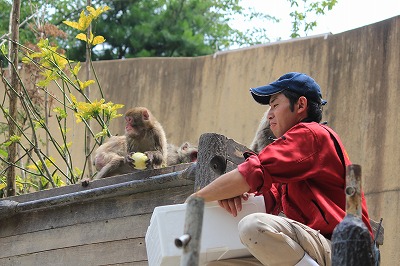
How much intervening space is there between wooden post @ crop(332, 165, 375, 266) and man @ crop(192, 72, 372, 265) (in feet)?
2.67

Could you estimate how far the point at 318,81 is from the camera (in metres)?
11.2

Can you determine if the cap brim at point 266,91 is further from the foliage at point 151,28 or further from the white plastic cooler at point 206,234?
the foliage at point 151,28

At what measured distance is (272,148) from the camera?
4.56 metres

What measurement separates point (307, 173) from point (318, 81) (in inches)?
265

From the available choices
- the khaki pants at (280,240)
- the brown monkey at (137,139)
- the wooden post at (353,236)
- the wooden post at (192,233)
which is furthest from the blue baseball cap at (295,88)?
the brown monkey at (137,139)

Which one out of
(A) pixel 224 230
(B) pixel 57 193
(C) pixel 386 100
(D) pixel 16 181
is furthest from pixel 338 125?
(A) pixel 224 230

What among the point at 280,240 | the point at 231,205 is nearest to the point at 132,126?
the point at 231,205

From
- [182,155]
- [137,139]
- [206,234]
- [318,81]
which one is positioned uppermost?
[318,81]

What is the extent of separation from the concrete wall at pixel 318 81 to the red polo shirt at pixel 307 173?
16.9ft

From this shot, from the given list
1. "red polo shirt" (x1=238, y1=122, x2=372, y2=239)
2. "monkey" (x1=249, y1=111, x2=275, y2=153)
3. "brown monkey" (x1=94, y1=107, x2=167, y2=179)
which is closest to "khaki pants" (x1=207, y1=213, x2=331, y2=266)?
"red polo shirt" (x1=238, y1=122, x2=372, y2=239)

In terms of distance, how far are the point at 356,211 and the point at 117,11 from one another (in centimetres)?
1435

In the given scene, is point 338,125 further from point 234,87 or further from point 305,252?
point 305,252

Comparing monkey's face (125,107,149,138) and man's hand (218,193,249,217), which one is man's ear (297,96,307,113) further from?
monkey's face (125,107,149,138)

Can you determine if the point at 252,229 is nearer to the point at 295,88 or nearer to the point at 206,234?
the point at 206,234
